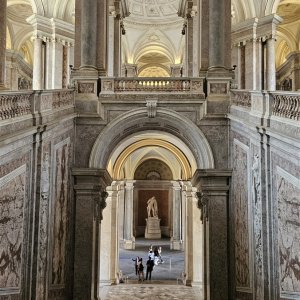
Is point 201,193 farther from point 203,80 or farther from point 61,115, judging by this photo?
point 61,115

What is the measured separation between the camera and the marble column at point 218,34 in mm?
15984

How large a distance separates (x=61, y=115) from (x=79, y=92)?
6.88ft

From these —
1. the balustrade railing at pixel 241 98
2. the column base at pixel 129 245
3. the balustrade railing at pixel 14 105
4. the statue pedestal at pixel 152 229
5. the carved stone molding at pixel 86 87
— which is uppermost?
the carved stone molding at pixel 86 87

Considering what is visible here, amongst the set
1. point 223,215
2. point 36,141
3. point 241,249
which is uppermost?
point 36,141

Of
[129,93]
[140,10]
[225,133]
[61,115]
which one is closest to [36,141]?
[61,115]

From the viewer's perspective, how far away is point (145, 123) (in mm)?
16172

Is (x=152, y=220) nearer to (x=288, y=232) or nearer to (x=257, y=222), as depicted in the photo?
(x=257, y=222)

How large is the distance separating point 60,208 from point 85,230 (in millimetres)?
1441

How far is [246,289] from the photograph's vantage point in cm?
1402

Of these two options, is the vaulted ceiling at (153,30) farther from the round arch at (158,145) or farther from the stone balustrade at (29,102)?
the stone balustrade at (29,102)

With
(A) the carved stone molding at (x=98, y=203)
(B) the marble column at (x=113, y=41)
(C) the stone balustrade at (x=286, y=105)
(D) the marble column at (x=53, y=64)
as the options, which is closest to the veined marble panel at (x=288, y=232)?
(C) the stone balustrade at (x=286, y=105)

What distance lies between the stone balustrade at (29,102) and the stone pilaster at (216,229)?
478 cm

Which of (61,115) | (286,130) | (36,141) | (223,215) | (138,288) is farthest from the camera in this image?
(138,288)

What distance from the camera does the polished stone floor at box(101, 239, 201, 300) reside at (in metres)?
18.2
